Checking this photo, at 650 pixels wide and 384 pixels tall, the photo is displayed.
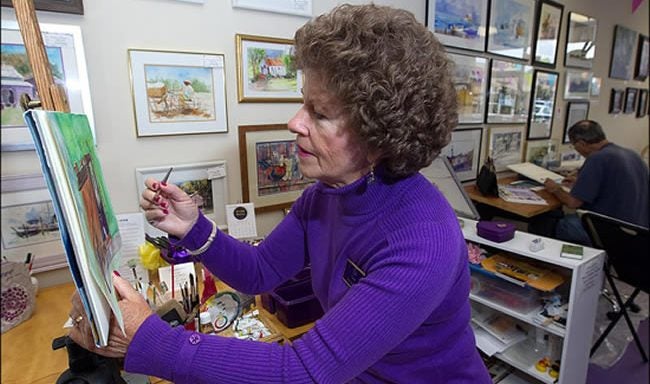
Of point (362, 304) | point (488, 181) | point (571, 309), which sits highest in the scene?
point (362, 304)

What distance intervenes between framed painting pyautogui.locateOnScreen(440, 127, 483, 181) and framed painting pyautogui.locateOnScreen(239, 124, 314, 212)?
1.20 m

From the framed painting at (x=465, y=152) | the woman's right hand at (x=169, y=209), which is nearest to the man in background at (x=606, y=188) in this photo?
the framed painting at (x=465, y=152)

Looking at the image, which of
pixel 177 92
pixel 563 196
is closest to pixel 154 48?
pixel 177 92

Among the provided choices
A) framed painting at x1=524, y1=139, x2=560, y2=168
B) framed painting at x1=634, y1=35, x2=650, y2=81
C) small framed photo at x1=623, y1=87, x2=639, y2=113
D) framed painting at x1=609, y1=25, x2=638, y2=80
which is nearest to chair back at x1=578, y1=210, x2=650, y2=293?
framed painting at x1=524, y1=139, x2=560, y2=168

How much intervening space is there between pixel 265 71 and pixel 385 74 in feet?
3.24

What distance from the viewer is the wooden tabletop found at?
2.23 metres

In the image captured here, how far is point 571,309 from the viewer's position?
1.43m

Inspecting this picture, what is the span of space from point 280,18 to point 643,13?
4.26 metres

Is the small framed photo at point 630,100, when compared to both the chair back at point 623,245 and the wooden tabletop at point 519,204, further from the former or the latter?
the chair back at point 623,245

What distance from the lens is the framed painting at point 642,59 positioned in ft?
13.0

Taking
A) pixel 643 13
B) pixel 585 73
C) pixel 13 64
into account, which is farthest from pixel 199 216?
pixel 643 13

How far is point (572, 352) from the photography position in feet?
4.97

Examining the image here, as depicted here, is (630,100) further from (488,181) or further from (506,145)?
(488,181)

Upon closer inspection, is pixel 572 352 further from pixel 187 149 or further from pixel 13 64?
pixel 13 64
